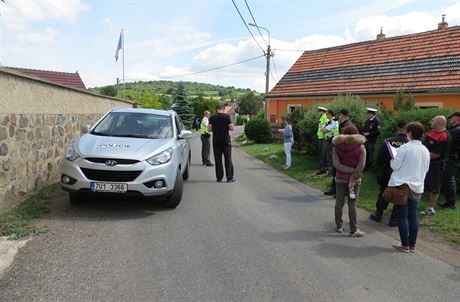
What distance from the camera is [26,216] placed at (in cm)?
574

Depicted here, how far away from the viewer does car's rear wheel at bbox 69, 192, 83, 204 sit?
21.3 ft

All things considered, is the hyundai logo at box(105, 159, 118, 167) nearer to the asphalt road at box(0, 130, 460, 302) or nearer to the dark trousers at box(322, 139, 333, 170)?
the asphalt road at box(0, 130, 460, 302)

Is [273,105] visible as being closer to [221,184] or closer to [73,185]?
[221,184]

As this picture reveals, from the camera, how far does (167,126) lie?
7770 mm

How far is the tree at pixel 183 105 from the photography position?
54.2 m

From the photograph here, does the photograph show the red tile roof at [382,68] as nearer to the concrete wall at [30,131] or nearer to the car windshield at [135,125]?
the car windshield at [135,125]

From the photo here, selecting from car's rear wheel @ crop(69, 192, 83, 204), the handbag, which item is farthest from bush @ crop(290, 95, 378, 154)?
car's rear wheel @ crop(69, 192, 83, 204)

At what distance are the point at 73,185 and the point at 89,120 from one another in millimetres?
6372

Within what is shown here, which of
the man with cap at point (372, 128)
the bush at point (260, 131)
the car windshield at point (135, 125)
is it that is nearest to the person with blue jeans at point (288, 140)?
the man with cap at point (372, 128)

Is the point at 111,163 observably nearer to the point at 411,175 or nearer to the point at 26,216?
the point at 26,216

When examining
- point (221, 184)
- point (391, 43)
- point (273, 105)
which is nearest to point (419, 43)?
point (391, 43)

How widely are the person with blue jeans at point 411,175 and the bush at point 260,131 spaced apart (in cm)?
1840

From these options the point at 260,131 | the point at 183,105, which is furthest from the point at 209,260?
the point at 183,105

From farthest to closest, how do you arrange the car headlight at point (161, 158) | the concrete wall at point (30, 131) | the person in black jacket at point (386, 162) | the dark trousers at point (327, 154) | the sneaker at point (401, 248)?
the dark trousers at point (327, 154), the person in black jacket at point (386, 162), the car headlight at point (161, 158), the concrete wall at point (30, 131), the sneaker at point (401, 248)
